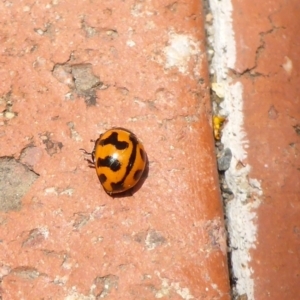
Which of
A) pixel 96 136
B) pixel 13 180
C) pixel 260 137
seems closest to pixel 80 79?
pixel 96 136

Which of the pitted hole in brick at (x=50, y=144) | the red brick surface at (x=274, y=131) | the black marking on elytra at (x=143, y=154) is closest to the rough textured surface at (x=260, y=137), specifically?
the red brick surface at (x=274, y=131)

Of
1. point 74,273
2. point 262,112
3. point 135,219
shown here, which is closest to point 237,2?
point 262,112

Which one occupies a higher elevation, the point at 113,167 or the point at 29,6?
the point at 29,6

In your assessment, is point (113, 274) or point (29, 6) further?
point (29, 6)

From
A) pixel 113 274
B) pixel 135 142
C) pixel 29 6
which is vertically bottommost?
pixel 113 274

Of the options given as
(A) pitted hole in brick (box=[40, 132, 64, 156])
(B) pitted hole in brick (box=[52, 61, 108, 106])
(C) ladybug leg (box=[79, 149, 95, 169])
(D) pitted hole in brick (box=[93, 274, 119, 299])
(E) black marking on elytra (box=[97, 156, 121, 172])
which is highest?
(B) pitted hole in brick (box=[52, 61, 108, 106])

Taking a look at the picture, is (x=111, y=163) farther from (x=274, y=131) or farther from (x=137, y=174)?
(x=274, y=131)

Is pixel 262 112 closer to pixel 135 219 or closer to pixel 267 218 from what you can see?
pixel 267 218

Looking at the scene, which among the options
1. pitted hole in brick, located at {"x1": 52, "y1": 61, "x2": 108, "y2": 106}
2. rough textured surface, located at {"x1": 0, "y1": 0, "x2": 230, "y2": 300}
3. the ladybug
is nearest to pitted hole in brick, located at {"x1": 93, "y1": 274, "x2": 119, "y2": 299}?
rough textured surface, located at {"x1": 0, "y1": 0, "x2": 230, "y2": 300}

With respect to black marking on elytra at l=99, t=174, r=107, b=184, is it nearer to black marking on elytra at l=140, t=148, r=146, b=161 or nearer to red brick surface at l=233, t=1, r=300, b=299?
black marking on elytra at l=140, t=148, r=146, b=161
